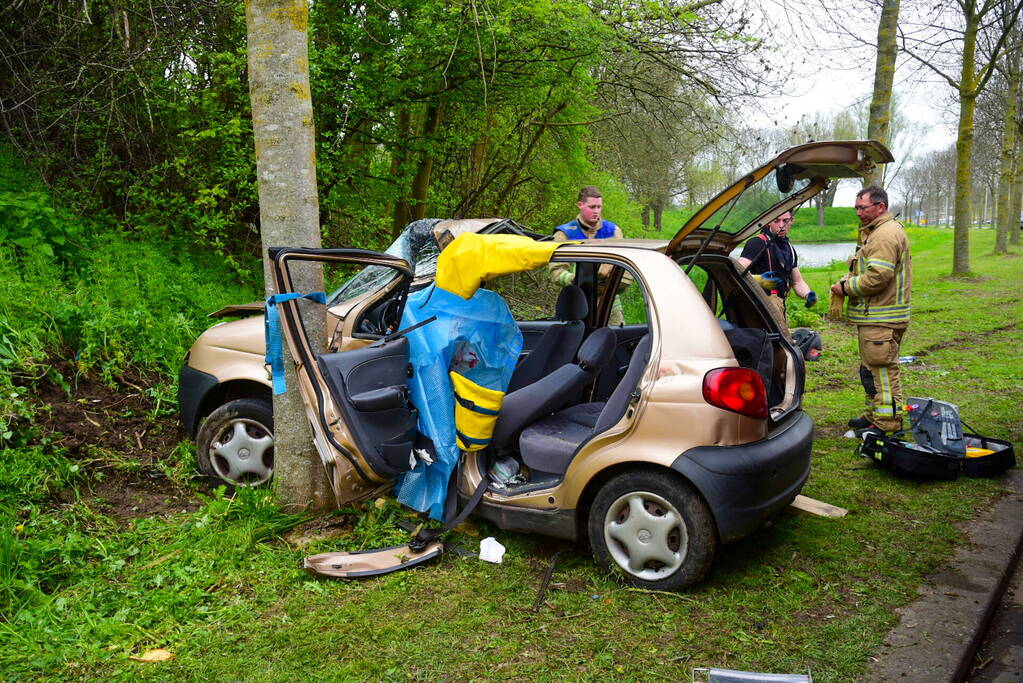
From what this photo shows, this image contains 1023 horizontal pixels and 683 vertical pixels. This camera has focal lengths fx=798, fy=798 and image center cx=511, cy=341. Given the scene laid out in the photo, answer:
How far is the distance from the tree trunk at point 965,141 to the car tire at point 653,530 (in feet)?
57.1

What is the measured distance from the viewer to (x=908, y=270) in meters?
5.91

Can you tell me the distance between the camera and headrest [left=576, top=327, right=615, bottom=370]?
438 centimetres

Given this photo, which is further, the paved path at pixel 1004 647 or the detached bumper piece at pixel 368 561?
the detached bumper piece at pixel 368 561

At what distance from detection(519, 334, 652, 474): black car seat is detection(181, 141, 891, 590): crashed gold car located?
0.04ft

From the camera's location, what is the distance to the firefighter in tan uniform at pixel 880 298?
19.3 ft

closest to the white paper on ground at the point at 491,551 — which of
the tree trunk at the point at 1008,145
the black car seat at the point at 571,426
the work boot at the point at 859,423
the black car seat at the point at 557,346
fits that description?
the black car seat at the point at 571,426

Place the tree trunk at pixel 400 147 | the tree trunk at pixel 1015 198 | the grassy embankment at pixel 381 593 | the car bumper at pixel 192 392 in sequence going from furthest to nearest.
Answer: the tree trunk at pixel 1015 198, the tree trunk at pixel 400 147, the car bumper at pixel 192 392, the grassy embankment at pixel 381 593

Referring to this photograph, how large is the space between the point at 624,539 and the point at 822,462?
8.63ft

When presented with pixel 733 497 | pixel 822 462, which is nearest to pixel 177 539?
pixel 733 497

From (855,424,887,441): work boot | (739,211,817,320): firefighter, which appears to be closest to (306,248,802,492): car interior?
(855,424,887,441): work boot

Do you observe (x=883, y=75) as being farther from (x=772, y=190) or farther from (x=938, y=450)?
(x=772, y=190)

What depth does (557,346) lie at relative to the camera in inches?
189

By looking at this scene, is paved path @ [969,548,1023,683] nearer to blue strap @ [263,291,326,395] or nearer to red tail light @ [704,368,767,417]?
red tail light @ [704,368,767,417]

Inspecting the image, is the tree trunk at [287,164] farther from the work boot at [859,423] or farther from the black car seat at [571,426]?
the work boot at [859,423]
